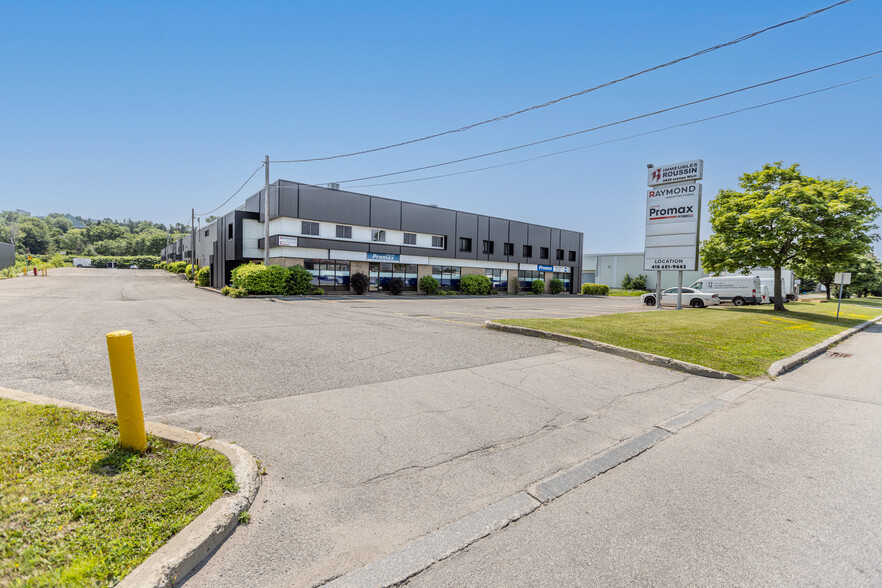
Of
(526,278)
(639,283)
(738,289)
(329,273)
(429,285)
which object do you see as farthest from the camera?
(639,283)

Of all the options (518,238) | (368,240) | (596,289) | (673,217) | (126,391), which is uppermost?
(518,238)

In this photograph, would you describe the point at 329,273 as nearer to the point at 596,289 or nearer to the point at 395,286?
the point at 395,286

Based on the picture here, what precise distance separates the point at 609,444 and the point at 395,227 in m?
30.1

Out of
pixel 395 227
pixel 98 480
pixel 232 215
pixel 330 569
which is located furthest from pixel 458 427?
pixel 232 215

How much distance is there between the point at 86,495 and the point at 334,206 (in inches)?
1132

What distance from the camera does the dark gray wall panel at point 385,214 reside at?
1256 inches

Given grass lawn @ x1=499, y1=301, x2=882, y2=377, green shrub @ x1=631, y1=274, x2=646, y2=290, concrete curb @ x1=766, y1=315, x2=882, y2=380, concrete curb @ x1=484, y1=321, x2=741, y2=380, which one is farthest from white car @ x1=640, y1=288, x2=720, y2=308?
green shrub @ x1=631, y1=274, x2=646, y2=290

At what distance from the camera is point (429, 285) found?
115 ft

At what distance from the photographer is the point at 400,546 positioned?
2674mm

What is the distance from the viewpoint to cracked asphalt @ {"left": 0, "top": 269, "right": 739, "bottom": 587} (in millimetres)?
2822

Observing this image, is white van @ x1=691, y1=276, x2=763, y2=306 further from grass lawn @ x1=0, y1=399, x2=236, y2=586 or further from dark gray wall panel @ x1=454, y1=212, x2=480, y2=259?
grass lawn @ x1=0, y1=399, x2=236, y2=586

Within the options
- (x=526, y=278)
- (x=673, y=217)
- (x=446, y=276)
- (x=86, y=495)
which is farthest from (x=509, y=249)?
(x=86, y=495)

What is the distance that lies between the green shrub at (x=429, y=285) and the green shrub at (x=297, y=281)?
34.1 ft

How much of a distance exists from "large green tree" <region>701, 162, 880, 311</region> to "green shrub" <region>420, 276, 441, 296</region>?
19853 millimetres
